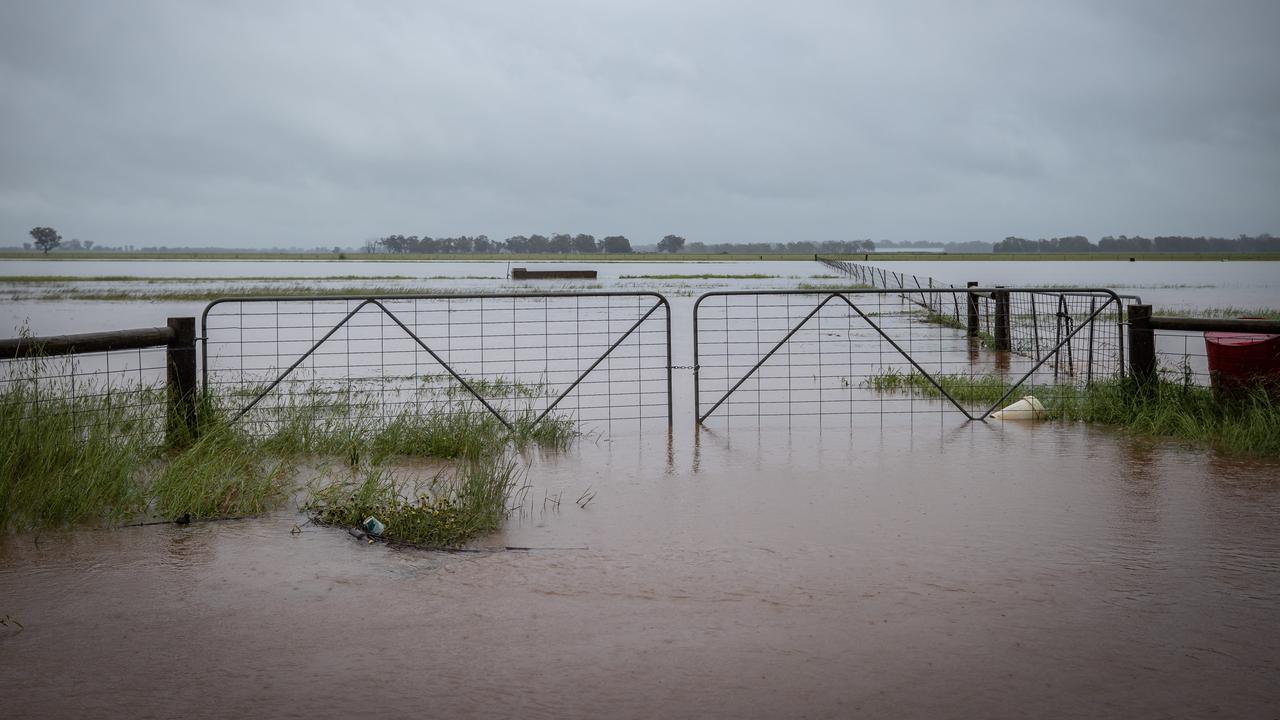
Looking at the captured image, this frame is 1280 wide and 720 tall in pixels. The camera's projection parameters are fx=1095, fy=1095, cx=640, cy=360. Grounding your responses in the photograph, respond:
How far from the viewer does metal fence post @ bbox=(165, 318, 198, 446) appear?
9.73 metres

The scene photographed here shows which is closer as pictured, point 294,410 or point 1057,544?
point 1057,544

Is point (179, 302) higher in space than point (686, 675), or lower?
higher

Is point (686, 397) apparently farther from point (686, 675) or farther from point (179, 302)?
point (179, 302)

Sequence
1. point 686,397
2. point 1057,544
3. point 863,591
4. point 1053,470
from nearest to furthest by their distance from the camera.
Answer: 1. point 863,591
2. point 1057,544
3. point 1053,470
4. point 686,397

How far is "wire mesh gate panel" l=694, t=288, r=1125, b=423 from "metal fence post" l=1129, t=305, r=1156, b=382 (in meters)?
0.16

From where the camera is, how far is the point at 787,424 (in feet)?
39.4

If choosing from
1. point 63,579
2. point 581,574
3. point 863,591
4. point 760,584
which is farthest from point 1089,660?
point 63,579

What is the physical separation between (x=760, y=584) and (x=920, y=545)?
4.32ft

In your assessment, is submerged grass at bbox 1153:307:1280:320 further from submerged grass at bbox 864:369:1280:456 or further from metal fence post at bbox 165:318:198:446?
metal fence post at bbox 165:318:198:446

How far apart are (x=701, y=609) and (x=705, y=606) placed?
49 millimetres

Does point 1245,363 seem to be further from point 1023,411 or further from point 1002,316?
point 1002,316

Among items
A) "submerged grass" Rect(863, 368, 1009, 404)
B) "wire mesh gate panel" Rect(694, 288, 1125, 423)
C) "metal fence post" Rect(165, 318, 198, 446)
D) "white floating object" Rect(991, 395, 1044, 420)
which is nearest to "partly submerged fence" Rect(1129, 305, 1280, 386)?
"wire mesh gate panel" Rect(694, 288, 1125, 423)

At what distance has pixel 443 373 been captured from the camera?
16953 mm

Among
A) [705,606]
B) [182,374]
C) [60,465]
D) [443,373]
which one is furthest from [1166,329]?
[60,465]
